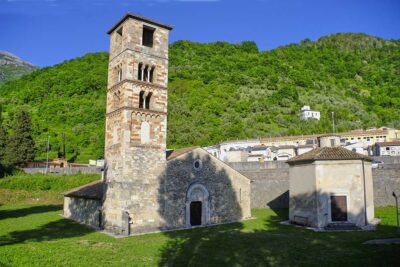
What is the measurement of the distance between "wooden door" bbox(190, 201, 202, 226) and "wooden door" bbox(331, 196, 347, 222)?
29.4ft

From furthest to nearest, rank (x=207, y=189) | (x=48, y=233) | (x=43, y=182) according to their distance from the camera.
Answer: (x=43, y=182) → (x=207, y=189) → (x=48, y=233)

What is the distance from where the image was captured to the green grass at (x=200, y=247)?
42.0 ft

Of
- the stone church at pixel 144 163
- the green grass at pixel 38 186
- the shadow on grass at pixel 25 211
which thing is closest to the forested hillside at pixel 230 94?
the green grass at pixel 38 186

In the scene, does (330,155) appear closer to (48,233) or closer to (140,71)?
(140,71)

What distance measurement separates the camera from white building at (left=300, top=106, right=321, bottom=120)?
3309 inches

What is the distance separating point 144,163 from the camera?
20344 mm

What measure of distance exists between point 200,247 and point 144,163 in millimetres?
6995

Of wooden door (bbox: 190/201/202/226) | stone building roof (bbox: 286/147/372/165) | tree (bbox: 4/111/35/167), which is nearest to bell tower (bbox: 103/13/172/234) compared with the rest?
wooden door (bbox: 190/201/202/226)

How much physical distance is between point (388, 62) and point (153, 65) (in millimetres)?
112602

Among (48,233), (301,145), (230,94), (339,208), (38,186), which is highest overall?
(230,94)

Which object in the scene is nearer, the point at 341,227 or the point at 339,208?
the point at 341,227

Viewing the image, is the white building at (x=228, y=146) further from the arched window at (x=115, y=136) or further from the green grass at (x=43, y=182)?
the arched window at (x=115, y=136)

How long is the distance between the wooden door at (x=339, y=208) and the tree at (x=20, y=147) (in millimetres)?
44951

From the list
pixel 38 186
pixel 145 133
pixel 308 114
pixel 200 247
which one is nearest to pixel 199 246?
pixel 200 247
